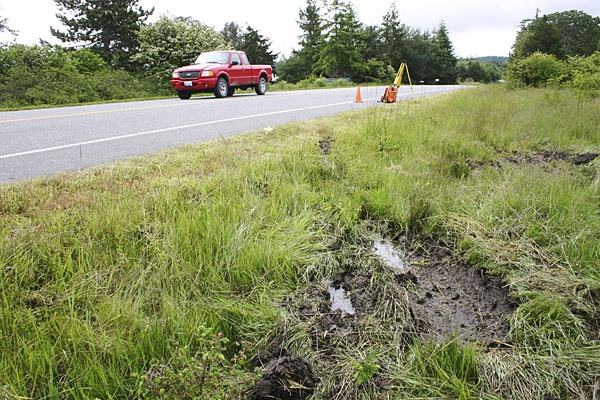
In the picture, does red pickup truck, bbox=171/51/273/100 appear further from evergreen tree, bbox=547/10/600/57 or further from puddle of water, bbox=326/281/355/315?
evergreen tree, bbox=547/10/600/57

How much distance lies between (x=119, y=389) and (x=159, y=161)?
272cm

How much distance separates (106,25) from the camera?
31.4 metres

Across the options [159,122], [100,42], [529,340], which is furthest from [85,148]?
[100,42]

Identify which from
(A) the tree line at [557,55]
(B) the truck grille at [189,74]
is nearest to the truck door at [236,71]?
(B) the truck grille at [189,74]

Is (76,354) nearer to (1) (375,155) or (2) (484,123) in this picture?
(1) (375,155)

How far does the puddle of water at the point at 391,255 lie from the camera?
8.27 feet

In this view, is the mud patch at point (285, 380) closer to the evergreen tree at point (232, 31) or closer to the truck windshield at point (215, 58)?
the truck windshield at point (215, 58)

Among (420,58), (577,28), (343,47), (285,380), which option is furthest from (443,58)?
(285,380)

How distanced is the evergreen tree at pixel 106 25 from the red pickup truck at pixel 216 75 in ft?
68.2

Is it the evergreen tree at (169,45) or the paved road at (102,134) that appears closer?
the paved road at (102,134)

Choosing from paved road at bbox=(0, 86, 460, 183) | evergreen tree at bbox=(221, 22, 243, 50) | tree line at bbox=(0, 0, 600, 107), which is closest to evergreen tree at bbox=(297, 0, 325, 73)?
tree line at bbox=(0, 0, 600, 107)

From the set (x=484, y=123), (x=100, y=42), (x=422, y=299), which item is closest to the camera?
(x=422, y=299)

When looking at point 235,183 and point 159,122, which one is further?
point 159,122

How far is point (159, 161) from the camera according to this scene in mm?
3811
